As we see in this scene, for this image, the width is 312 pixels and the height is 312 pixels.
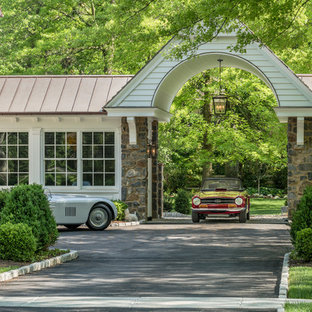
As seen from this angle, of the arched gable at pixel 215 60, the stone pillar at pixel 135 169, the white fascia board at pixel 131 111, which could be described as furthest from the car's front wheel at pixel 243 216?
the white fascia board at pixel 131 111

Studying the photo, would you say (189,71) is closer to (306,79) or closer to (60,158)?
(306,79)

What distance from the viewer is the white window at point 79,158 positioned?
24469 millimetres

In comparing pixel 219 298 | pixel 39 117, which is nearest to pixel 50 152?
pixel 39 117

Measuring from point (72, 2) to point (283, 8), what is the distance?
21417mm

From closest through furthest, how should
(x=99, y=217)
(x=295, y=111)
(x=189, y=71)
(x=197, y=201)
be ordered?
1. (x=99, y=217)
2. (x=295, y=111)
3. (x=197, y=201)
4. (x=189, y=71)

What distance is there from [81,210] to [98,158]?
15.8 feet

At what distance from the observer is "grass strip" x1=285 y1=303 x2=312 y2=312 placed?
787 centimetres

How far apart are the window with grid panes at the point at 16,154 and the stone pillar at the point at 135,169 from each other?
3.62 metres

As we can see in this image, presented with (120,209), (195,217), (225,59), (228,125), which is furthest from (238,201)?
(228,125)

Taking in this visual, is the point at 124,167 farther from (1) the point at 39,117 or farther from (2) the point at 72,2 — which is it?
(2) the point at 72,2

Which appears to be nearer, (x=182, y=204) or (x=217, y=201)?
(x=217, y=201)

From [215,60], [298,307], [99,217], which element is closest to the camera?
[298,307]

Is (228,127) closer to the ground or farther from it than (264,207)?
farther from it

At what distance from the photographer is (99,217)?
2027 centimetres
